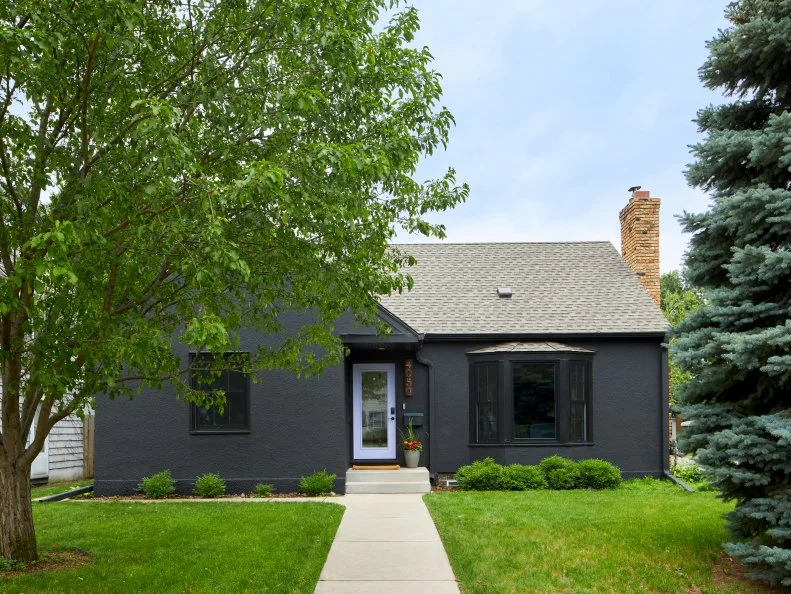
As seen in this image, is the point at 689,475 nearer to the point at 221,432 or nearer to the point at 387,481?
the point at 387,481

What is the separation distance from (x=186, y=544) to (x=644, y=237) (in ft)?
41.3

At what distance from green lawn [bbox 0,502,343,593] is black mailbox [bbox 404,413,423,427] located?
3.62 metres

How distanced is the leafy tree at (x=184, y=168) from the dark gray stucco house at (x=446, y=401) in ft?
18.4

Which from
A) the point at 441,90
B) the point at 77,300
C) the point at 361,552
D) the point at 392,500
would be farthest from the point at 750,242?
the point at 392,500

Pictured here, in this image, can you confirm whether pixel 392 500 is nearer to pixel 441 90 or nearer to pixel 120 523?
pixel 120 523

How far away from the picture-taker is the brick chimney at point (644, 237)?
1647cm

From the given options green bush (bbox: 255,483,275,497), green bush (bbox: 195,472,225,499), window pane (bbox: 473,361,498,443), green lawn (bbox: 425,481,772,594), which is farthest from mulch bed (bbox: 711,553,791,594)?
green bush (bbox: 195,472,225,499)

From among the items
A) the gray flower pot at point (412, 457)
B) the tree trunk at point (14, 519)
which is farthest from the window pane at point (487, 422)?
the tree trunk at point (14, 519)

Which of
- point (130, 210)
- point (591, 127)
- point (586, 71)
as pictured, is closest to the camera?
point (130, 210)

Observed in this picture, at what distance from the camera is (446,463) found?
1450 centimetres

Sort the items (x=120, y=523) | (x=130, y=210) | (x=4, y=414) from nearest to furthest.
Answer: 1. (x=130, y=210)
2. (x=4, y=414)
3. (x=120, y=523)

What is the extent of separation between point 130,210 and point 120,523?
18.9ft

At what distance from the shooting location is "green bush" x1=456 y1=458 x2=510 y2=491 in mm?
13250

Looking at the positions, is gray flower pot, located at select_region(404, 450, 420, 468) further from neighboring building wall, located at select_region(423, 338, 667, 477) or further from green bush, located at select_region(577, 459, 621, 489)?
green bush, located at select_region(577, 459, 621, 489)
